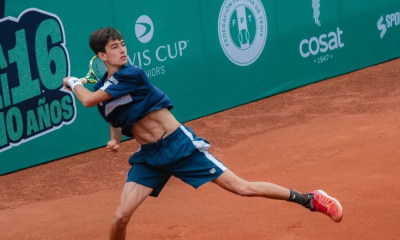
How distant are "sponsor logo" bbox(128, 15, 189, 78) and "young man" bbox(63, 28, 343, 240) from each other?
4.75 m

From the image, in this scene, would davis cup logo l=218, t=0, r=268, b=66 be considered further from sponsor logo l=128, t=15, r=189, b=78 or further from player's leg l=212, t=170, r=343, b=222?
player's leg l=212, t=170, r=343, b=222

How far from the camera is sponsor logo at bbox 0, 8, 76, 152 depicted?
346 inches

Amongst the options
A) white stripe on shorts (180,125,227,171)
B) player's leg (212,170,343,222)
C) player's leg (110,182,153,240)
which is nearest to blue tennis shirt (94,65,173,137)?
white stripe on shorts (180,125,227,171)

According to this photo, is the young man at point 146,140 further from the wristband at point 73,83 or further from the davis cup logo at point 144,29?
the davis cup logo at point 144,29

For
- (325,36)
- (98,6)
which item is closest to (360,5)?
(325,36)

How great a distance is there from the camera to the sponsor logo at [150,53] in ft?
33.0

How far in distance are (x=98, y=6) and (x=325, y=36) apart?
492cm

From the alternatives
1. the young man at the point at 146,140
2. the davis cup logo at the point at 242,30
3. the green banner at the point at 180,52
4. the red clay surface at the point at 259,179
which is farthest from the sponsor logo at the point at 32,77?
the young man at the point at 146,140

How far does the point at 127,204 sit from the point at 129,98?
0.82 m

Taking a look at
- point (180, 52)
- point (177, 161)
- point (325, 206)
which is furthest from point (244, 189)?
point (180, 52)

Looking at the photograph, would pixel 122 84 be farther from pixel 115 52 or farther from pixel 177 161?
pixel 177 161

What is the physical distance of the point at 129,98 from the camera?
16.7ft

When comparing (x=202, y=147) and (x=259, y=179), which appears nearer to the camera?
(x=202, y=147)

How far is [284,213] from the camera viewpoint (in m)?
6.47
